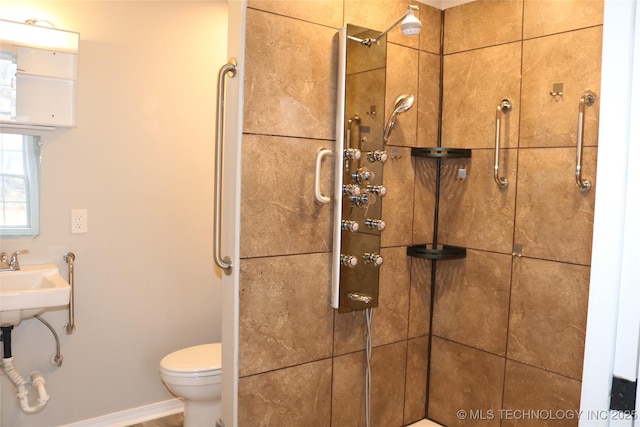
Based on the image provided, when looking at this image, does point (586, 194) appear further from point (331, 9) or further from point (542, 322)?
point (331, 9)

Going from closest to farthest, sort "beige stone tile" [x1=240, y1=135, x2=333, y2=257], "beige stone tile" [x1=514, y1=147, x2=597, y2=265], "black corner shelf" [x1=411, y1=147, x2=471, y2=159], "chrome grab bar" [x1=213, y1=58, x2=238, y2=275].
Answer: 1. "chrome grab bar" [x1=213, y1=58, x2=238, y2=275]
2. "beige stone tile" [x1=240, y1=135, x2=333, y2=257]
3. "beige stone tile" [x1=514, y1=147, x2=597, y2=265]
4. "black corner shelf" [x1=411, y1=147, x2=471, y2=159]

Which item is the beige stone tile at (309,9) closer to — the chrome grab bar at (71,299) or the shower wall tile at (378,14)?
the shower wall tile at (378,14)

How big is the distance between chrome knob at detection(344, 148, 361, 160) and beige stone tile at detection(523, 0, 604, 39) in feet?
3.31

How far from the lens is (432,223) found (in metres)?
2.87

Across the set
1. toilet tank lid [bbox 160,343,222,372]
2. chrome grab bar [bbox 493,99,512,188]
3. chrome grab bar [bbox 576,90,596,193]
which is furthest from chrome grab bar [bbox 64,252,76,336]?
chrome grab bar [bbox 576,90,596,193]

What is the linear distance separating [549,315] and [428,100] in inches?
49.8

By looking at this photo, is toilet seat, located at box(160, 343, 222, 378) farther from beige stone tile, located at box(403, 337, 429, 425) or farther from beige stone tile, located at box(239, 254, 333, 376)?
beige stone tile, located at box(403, 337, 429, 425)

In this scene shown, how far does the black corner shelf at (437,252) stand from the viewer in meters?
2.66

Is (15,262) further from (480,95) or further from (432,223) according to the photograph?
(480,95)

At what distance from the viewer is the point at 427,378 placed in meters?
2.94

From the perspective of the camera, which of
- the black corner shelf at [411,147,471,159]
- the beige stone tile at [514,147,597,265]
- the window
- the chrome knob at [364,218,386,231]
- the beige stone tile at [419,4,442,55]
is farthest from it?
the beige stone tile at [419,4,442,55]

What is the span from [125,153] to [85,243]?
0.53 metres

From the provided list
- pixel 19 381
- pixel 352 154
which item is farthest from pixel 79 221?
pixel 352 154

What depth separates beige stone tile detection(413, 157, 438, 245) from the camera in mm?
2775
